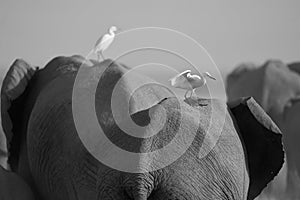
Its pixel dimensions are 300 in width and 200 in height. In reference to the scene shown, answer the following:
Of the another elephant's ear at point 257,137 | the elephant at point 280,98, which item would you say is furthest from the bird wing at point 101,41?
the elephant at point 280,98

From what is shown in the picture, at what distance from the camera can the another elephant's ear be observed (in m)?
2.97

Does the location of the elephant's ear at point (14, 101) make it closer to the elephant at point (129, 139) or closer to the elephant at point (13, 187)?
the elephant at point (129, 139)

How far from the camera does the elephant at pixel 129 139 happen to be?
2.43 m

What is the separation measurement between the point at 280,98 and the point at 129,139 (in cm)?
554

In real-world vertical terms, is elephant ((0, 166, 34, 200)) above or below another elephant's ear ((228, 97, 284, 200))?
→ below

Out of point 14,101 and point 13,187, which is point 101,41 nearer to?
point 14,101

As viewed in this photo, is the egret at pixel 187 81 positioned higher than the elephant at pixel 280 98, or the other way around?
the egret at pixel 187 81

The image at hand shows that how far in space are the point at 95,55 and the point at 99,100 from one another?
0.98 metres

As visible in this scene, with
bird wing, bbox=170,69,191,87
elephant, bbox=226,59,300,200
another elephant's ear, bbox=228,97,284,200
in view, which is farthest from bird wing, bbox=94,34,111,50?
elephant, bbox=226,59,300,200

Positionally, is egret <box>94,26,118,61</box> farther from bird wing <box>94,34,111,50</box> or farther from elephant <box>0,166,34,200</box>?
elephant <box>0,166,34,200</box>

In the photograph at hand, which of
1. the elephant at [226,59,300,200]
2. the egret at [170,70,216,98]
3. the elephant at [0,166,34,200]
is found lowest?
the elephant at [226,59,300,200]

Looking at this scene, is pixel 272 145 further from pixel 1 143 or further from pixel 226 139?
pixel 1 143

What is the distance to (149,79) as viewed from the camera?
3178mm

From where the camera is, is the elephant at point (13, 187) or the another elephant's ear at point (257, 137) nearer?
the another elephant's ear at point (257, 137)
